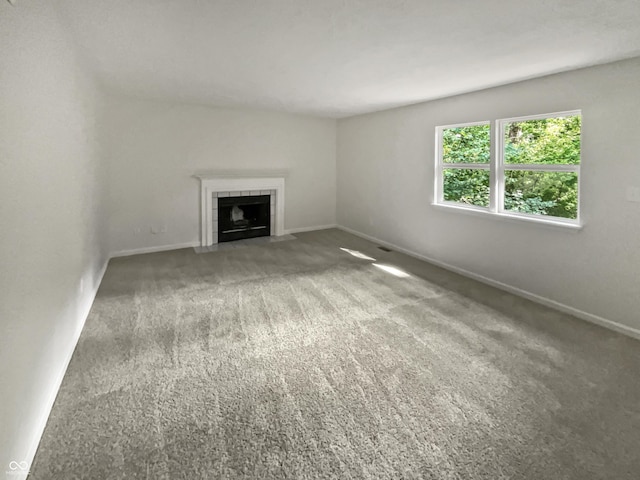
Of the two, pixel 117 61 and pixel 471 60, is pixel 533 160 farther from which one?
pixel 117 61

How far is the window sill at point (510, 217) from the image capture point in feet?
11.0

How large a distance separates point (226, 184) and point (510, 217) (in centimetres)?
428

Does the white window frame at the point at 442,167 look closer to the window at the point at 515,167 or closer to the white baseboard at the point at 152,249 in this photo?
the window at the point at 515,167

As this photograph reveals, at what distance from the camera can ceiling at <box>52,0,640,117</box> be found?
6.77 ft

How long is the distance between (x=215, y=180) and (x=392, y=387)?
15.2ft

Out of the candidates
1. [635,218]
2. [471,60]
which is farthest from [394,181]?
[635,218]

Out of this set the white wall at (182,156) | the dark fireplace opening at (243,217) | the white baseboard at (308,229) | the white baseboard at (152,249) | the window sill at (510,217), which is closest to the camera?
the window sill at (510,217)

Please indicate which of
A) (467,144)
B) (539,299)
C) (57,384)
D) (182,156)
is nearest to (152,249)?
(182,156)

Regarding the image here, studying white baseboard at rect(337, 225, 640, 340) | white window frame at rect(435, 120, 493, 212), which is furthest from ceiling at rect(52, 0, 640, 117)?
white baseboard at rect(337, 225, 640, 340)

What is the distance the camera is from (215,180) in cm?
580

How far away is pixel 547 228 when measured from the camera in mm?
3529

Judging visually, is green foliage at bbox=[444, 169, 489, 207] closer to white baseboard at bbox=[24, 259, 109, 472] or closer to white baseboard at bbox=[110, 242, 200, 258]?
white baseboard at bbox=[110, 242, 200, 258]

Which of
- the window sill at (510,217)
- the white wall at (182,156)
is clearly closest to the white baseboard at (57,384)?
the white wall at (182,156)

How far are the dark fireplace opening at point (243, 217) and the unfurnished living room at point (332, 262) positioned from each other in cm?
72
